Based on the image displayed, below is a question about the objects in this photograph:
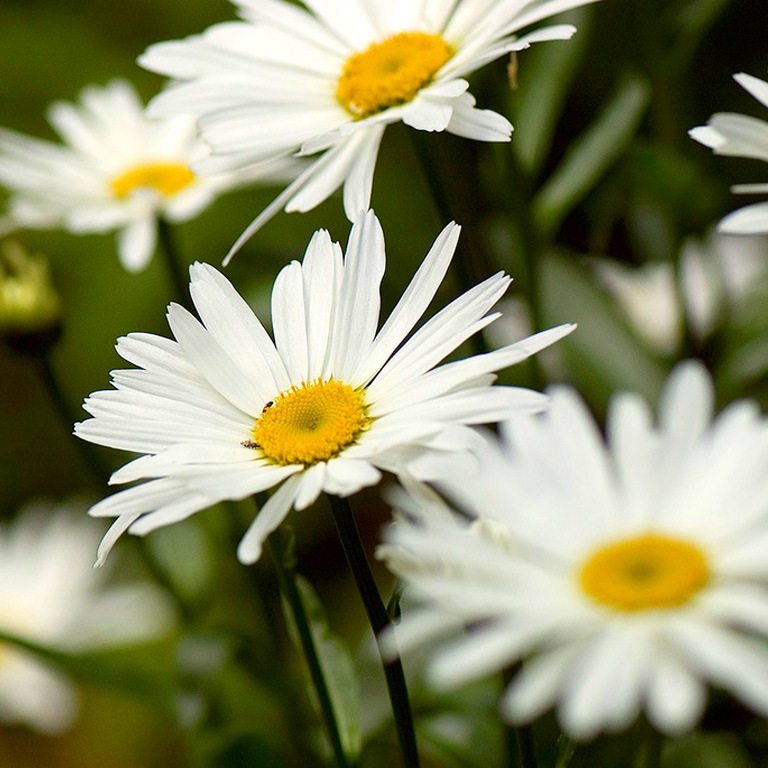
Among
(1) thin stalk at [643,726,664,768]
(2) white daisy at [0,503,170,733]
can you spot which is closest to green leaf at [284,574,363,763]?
(1) thin stalk at [643,726,664,768]

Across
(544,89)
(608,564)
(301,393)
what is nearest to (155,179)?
(544,89)

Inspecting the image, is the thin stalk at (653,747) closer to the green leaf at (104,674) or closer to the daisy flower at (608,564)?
the daisy flower at (608,564)

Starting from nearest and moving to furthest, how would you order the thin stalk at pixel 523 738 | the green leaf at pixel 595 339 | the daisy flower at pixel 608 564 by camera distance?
the daisy flower at pixel 608 564
the thin stalk at pixel 523 738
the green leaf at pixel 595 339

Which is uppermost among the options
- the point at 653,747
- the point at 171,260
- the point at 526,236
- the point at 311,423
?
the point at 171,260

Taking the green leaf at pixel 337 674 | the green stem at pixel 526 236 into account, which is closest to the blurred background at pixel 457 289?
the green stem at pixel 526 236

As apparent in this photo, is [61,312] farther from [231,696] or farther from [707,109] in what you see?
[707,109]

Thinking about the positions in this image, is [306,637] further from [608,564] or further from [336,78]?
[336,78]
